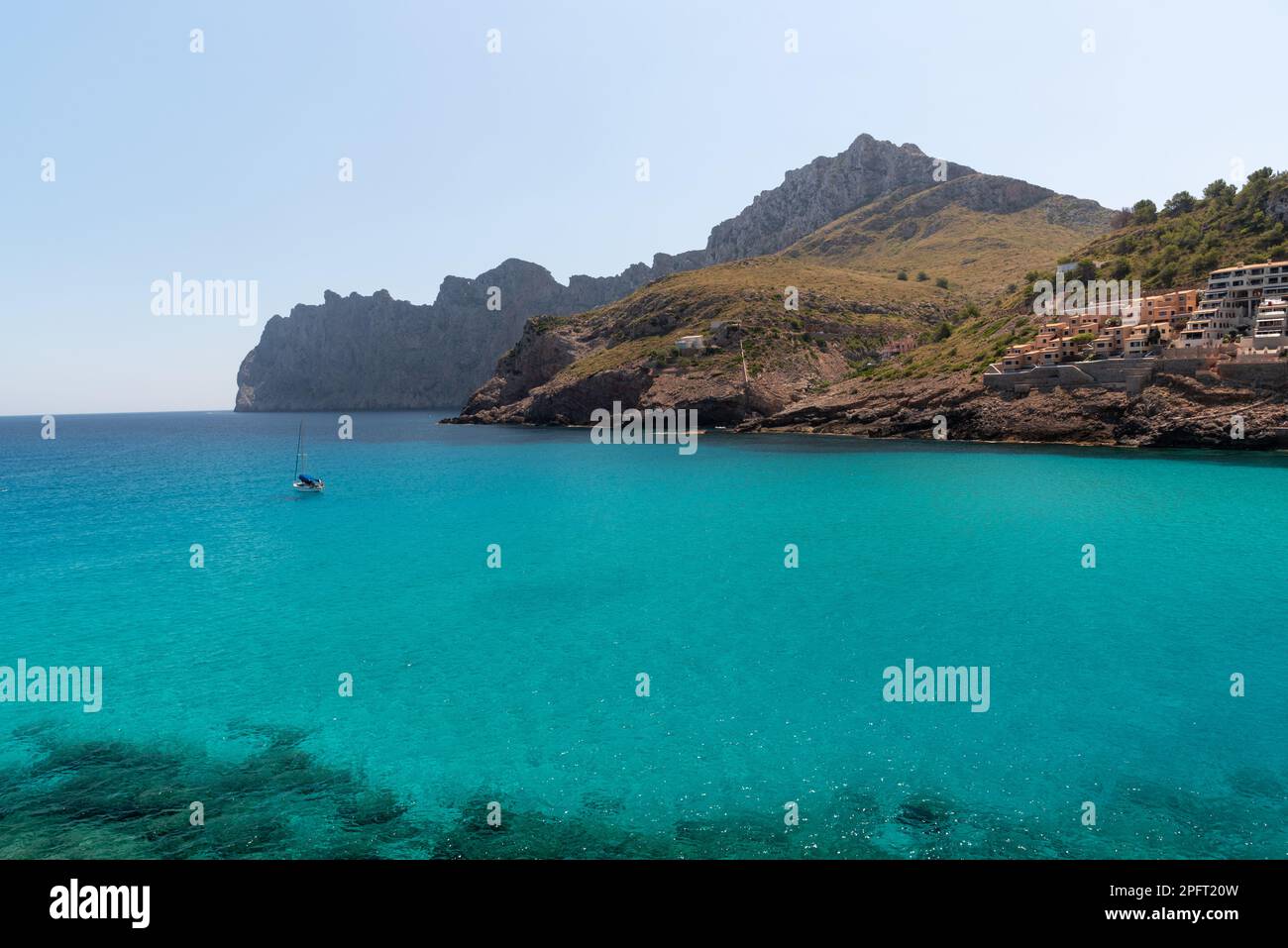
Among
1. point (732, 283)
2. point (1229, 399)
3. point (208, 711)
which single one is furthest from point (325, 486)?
point (732, 283)

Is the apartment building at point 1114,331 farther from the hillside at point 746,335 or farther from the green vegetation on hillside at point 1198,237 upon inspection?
the hillside at point 746,335

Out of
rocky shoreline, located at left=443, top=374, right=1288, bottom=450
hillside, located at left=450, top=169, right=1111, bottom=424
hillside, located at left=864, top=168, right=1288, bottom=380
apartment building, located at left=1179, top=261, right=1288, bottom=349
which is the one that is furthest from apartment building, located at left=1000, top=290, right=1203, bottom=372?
hillside, located at left=450, top=169, right=1111, bottom=424

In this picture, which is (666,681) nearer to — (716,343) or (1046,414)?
(1046,414)

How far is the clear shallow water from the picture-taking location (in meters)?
14.9

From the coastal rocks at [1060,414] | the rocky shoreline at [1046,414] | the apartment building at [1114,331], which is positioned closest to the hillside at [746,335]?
the rocky shoreline at [1046,414]

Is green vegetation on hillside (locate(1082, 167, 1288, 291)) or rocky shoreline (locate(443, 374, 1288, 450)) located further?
green vegetation on hillside (locate(1082, 167, 1288, 291))

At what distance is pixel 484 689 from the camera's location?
73.7 feet

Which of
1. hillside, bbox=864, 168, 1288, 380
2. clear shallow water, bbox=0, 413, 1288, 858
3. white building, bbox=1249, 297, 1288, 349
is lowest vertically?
clear shallow water, bbox=0, 413, 1288, 858

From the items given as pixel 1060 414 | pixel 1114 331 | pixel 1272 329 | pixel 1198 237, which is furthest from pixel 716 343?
pixel 1272 329

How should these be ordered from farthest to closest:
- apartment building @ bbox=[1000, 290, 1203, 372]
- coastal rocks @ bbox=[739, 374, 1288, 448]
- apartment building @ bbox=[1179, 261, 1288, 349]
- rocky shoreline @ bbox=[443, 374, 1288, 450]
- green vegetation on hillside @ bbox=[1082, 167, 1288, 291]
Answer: green vegetation on hillside @ bbox=[1082, 167, 1288, 291], apartment building @ bbox=[1000, 290, 1203, 372], apartment building @ bbox=[1179, 261, 1288, 349], coastal rocks @ bbox=[739, 374, 1288, 448], rocky shoreline @ bbox=[443, 374, 1288, 450]

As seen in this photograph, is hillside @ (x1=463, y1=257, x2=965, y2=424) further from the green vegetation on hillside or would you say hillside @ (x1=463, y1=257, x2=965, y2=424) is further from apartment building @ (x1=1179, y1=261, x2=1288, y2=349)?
apartment building @ (x1=1179, y1=261, x2=1288, y2=349)

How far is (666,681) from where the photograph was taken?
22.7 metres

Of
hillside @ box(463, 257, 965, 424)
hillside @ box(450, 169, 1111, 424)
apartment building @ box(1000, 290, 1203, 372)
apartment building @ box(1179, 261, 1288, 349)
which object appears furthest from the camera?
hillside @ box(463, 257, 965, 424)

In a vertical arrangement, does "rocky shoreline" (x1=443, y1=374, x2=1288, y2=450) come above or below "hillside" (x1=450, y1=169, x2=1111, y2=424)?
below
